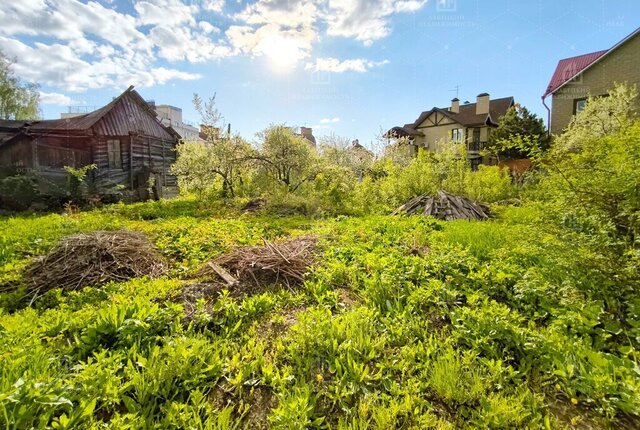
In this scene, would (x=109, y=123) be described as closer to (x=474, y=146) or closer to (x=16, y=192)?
(x=16, y=192)

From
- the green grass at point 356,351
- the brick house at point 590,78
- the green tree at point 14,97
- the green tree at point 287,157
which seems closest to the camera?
the green grass at point 356,351

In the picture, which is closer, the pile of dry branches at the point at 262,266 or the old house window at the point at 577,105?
the pile of dry branches at the point at 262,266

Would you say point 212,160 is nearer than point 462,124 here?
Yes

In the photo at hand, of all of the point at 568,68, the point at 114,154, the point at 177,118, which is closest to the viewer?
the point at 114,154

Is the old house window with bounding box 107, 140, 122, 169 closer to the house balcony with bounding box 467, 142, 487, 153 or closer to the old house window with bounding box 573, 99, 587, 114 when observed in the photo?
the old house window with bounding box 573, 99, 587, 114

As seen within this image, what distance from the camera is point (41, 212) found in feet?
31.5

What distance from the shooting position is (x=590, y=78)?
Result: 15805 millimetres

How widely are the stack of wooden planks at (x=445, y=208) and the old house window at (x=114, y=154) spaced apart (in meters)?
15.3

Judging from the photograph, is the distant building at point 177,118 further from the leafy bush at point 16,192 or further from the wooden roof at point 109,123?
the leafy bush at point 16,192

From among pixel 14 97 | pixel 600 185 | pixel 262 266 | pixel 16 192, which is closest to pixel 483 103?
pixel 600 185

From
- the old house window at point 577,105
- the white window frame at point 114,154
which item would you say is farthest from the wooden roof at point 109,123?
the old house window at point 577,105

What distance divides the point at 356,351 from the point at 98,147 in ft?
58.7

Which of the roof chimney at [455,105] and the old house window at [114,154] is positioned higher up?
the roof chimney at [455,105]

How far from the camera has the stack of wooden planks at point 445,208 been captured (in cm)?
819
